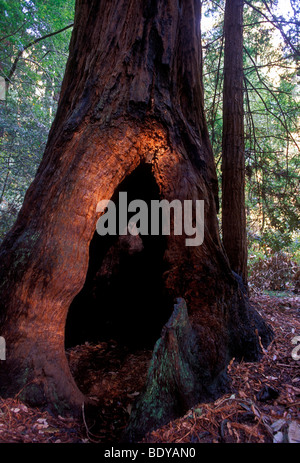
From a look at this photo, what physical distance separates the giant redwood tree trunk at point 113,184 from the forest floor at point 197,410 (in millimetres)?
150

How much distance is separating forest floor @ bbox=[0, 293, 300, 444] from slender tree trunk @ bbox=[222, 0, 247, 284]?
1.57m

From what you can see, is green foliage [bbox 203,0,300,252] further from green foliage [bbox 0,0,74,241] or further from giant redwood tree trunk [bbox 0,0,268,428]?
green foliage [bbox 0,0,74,241]

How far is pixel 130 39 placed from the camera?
108 inches

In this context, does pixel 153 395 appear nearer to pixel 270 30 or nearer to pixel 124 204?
pixel 124 204

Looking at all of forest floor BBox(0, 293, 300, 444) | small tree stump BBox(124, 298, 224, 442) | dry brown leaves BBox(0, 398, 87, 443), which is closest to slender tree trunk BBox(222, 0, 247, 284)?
forest floor BBox(0, 293, 300, 444)

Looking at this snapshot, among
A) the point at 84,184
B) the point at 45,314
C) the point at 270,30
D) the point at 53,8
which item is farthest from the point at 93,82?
the point at 53,8

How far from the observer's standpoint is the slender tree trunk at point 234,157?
14.6 ft

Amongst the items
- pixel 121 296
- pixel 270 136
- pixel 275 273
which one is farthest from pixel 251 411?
pixel 275 273

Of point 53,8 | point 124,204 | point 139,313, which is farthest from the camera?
point 53,8

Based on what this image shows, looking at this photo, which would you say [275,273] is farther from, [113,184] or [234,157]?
[113,184]

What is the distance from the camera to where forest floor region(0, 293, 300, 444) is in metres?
1.75

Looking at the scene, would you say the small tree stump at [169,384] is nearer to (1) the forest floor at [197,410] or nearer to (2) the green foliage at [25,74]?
(1) the forest floor at [197,410]

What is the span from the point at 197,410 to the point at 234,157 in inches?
144
